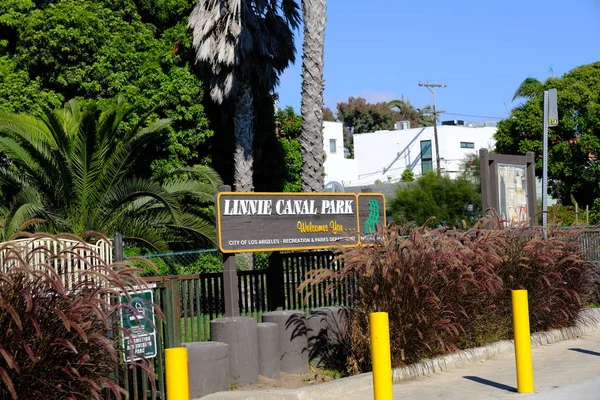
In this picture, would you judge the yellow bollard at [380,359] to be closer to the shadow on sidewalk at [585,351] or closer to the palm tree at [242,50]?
the shadow on sidewalk at [585,351]

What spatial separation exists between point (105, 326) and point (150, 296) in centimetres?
205

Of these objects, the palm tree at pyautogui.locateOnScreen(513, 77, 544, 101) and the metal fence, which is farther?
the palm tree at pyautogui.locateOnScreen(513, 77, 544, 101)

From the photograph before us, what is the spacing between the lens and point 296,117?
3031cm

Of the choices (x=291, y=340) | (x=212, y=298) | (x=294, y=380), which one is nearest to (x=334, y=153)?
(x=291, y=340)

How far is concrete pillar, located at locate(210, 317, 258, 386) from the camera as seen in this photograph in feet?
33.8

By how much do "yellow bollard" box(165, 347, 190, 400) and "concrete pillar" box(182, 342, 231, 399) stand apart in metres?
3.34

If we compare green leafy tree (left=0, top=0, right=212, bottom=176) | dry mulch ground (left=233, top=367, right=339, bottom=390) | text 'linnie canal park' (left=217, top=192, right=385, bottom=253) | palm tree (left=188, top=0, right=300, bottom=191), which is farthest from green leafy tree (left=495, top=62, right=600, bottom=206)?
dry mulch ground (left=233, top=367, right=339, bottom=390)

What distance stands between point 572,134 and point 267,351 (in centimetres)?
3017

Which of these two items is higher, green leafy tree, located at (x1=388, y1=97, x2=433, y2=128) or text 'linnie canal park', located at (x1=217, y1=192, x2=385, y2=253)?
green leafy tree, located at (x1=388, y1=97, x2=433, y2=128)

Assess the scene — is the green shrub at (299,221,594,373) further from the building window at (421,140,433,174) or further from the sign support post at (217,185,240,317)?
the building window at (421,140,433,174)

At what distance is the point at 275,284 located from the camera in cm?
1222

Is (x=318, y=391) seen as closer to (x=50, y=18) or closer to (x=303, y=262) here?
(x=303, y=262)

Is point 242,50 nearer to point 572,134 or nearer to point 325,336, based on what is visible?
point 325,336

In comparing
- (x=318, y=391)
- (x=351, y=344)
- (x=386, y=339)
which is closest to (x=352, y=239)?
(x=351, y=344)
